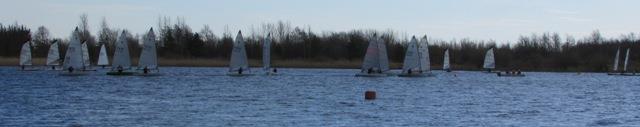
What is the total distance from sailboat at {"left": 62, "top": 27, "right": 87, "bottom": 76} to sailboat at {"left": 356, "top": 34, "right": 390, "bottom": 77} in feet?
72.6

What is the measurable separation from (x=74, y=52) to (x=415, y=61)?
2726cm

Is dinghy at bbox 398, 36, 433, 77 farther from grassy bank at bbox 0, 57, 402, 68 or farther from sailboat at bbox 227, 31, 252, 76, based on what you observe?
grassy bank at bbox 0, 57, 402, 68

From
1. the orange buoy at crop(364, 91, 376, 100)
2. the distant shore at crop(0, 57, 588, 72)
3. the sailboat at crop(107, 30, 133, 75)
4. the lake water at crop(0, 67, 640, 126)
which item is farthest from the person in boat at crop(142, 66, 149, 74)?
Answer: the distant shore at crop(0, 57, 588, 72)

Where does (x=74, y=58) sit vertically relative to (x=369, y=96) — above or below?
above

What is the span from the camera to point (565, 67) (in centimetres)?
14262

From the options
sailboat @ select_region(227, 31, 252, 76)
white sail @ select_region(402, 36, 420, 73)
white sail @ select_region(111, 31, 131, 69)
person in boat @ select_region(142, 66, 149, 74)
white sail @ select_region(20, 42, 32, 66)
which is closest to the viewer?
white sail @ select_region(111, 31, 131, 69)

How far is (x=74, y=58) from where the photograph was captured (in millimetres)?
79688

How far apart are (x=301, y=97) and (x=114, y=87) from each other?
46.1ft

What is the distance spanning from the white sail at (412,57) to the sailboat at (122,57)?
22.4 m

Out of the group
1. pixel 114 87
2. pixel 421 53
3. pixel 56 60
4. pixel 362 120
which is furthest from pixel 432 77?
pixel 362 120

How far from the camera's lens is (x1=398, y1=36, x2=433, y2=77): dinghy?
83.8 metres

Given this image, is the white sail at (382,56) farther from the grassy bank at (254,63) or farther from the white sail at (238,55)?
the grassy bank at (254,63)

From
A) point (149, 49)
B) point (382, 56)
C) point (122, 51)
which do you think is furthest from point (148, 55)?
point (382, 56)

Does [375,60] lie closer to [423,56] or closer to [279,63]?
[423,56]
